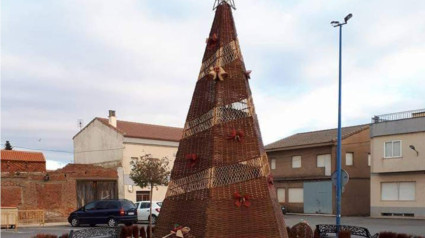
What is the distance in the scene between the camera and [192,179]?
27.7 feet

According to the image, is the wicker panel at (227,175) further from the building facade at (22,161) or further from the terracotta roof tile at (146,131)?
the terracotta roof tile at (146,131)

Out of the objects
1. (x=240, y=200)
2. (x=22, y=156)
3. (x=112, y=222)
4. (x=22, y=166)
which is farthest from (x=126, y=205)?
(x=240, y=200)

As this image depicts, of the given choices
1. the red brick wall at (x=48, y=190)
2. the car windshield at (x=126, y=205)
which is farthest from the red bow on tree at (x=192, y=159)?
the red brick wall at (x=48, y=190)

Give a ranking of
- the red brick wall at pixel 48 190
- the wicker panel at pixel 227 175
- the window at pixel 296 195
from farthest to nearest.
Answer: the window at pixel 296 195 → the red brick wall at pixel 48 190 → the wicker panel at pixel 227 175

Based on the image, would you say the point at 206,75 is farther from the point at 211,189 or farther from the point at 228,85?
the point at 211,189

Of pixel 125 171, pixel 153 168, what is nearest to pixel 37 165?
pixel 125 171

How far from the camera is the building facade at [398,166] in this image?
32.7 m

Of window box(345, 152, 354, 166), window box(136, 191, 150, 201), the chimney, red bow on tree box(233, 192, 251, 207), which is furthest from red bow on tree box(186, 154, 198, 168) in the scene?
window box(345, 152, 354, 166)

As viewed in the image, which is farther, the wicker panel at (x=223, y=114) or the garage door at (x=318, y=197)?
the garage door at (x=318, y=197)

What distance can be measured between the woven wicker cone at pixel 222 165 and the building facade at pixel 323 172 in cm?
3073

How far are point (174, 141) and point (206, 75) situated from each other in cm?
3233

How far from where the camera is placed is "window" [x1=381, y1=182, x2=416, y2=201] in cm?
3338

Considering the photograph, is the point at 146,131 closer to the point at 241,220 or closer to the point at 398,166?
the point at 398,166

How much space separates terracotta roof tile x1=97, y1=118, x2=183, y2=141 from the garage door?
1118cm
